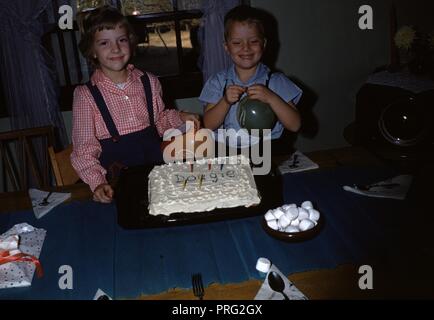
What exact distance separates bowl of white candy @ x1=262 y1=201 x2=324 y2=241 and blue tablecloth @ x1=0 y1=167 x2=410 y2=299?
4 centimetres

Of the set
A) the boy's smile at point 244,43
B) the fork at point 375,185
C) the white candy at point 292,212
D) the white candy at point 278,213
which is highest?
the boy's smile at point 244,43

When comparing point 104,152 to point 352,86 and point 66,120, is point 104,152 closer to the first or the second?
point 66,120

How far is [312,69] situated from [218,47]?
2.90 feet

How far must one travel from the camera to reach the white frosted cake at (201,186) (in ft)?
4.42

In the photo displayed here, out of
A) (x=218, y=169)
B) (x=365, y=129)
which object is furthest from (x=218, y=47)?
(x=218, y=169)

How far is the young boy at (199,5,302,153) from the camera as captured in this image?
1.73m

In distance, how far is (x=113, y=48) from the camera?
1.75 meters

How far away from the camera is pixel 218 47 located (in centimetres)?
304

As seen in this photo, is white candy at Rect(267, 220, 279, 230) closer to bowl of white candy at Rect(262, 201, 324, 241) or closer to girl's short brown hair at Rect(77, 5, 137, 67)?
bowl of white candy at Rect(262, 201, 324, 241)

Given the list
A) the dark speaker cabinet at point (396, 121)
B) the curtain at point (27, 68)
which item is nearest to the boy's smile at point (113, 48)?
the curtain at point (27, 68)

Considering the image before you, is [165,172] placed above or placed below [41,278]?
above

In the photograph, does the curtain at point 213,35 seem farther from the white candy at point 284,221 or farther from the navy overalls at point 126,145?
the white candy at point 284,221

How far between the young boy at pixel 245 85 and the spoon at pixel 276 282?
2.58ft

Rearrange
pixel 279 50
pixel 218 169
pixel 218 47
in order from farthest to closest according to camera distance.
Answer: pixel 279 50 → pixel 218 47 → pixel 218 169
